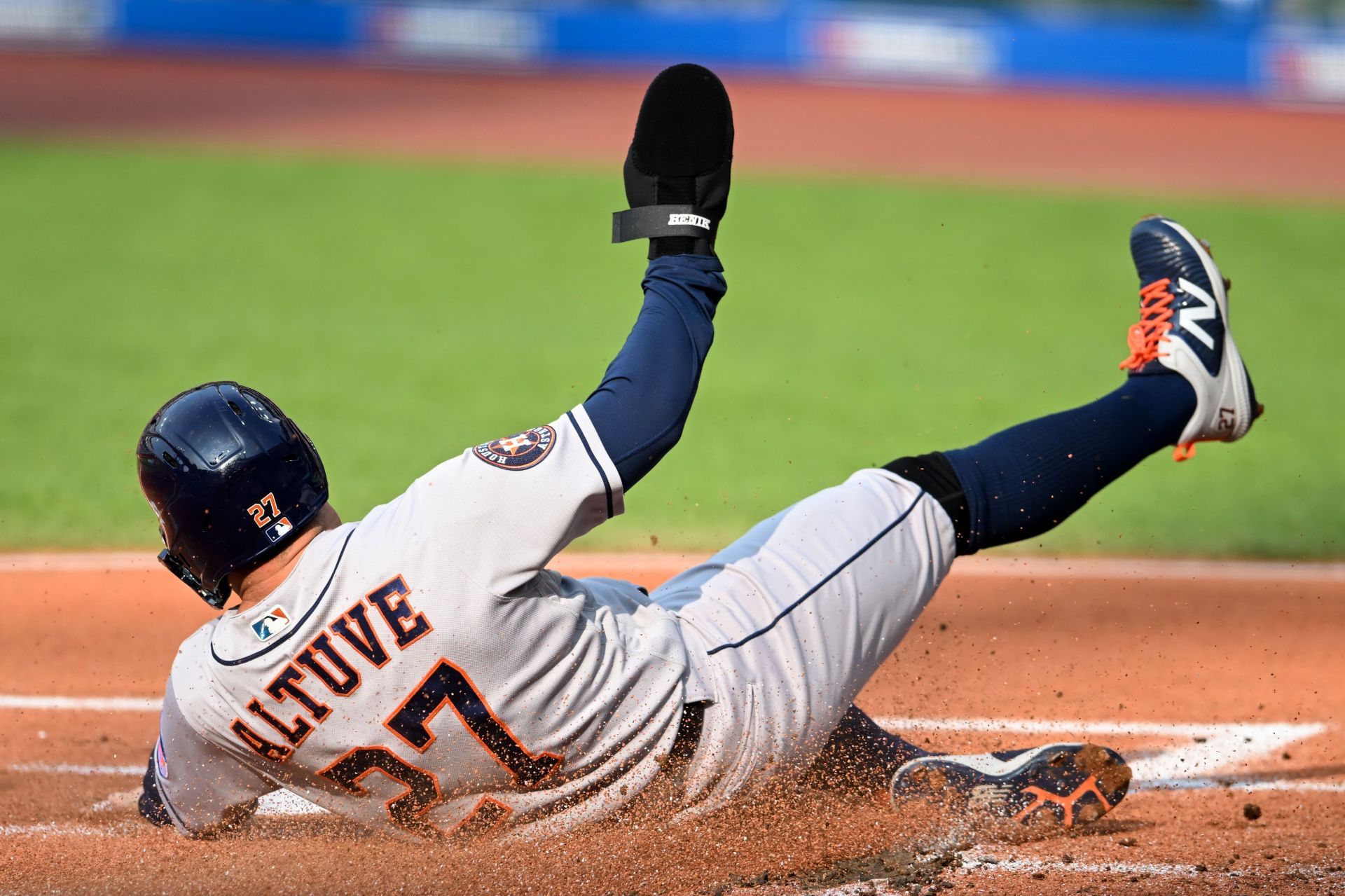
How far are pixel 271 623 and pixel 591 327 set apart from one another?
21.5 ft

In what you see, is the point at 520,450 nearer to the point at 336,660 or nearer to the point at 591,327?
the point at 336,660

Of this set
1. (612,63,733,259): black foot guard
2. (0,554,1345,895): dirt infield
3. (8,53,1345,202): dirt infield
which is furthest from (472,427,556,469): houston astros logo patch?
(8,53,1345,202): dirt infield

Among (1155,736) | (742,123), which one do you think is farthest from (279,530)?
(742,123)

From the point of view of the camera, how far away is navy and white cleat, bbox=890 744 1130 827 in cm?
276

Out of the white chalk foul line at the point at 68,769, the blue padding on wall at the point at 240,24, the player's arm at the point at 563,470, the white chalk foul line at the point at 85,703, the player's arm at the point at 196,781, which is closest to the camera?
the player's arm at the point at 563,470

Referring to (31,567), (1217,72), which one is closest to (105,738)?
(31,567)

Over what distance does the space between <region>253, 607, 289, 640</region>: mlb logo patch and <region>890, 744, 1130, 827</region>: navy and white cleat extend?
1294 mm

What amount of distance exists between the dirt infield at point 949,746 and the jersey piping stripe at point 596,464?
27.7 inches

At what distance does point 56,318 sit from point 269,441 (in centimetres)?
676

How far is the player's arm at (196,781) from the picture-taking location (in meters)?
2.39

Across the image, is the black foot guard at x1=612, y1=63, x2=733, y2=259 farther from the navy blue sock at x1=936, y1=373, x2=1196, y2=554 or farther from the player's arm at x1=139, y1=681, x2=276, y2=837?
the player's arm at x1=139, y1=681, x2=276, y2=837

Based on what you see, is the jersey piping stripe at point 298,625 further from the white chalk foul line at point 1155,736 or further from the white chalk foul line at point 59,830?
the white chalk foul line at point 1155,736

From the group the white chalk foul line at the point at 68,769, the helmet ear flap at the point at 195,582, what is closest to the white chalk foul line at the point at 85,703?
the white chalk foul line at the point at 68,769

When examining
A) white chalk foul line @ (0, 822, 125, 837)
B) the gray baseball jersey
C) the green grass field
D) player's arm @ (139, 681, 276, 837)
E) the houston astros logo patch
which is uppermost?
the houston astros logo patch
